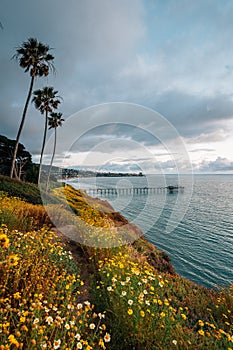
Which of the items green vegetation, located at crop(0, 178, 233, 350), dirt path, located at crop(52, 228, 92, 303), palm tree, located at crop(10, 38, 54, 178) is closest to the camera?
green vegetation, located at crop(0, 178, 233, 350)

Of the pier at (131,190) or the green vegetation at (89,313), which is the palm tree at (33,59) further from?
the pier at (131,190)

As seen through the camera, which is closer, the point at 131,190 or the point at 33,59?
the point at 33,59

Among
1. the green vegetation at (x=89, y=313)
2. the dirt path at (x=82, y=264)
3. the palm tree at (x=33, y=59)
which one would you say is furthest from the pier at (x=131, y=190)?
the green vegetation at (x=89, y=313)

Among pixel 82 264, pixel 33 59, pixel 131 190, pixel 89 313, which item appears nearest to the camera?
pixel 89 313

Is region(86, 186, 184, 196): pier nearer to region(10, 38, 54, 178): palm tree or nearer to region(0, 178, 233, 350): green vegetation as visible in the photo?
region(10, 38, 54, 178): palm tree

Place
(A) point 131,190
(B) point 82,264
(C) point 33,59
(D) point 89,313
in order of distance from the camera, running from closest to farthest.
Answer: (D) point 89,313 → (B) point 82,264 → (C) point 33,59 → (A) point 131,190

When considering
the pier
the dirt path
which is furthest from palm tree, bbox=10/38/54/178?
the pier

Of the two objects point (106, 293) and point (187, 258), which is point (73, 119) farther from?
point (187, 258)

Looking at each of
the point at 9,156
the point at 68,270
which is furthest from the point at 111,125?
the point at 9,156

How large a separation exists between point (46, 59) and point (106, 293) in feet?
70.1

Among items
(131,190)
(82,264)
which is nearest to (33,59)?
(82,264)

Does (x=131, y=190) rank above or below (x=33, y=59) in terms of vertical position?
below

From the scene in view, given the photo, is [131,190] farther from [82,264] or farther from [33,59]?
Answer: [82,264]

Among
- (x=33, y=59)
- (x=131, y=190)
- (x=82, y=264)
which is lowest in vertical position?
(x=131, y=190)
